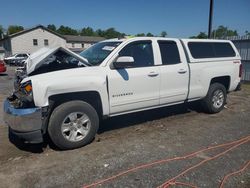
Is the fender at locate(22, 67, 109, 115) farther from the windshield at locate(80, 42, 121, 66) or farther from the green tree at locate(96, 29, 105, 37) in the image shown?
the green tree at locate(96, 29, 105, 37)

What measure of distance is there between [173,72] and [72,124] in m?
2.50

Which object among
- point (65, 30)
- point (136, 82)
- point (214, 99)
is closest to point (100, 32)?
point (65, 30)

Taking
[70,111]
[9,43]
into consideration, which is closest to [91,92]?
[70,111]

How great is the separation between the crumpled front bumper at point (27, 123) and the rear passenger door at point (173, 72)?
2.65m

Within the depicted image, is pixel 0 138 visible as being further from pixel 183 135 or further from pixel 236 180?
pixel 236 180

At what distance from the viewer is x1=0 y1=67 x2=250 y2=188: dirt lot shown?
3.29 metres

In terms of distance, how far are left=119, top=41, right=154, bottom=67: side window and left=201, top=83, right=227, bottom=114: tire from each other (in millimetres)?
2202

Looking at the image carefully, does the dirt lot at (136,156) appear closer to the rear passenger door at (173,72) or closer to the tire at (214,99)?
the tire at (214,99)

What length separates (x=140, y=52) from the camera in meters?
4.96

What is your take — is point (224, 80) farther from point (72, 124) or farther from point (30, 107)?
point (30, 107)

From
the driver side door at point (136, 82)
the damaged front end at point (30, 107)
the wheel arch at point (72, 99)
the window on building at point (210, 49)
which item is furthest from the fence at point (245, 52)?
the damaged front end at point (30, 107)

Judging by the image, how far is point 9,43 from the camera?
140 feet

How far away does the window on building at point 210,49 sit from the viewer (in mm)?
5871

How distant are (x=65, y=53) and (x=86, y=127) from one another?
4.61ft
